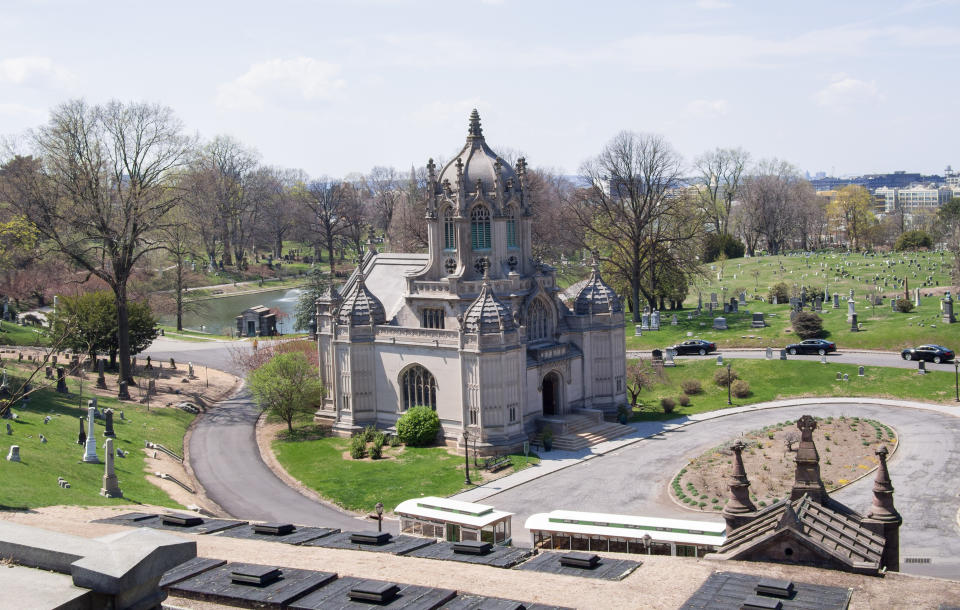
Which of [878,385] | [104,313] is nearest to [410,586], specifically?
[878,385]

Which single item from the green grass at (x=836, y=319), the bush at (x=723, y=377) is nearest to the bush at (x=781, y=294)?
the green grass at (x=836, y=319)

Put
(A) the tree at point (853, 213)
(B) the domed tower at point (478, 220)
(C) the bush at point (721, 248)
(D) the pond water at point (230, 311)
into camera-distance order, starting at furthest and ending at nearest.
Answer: (A) the tree at point (853, 213) < (C) the bush at point (721, 248) < (D) the pond water at point (230, 311) < (B) the domed tower at point (478, 220)

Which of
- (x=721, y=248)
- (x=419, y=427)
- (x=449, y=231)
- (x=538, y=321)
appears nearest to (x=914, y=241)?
(x=721, y=248)

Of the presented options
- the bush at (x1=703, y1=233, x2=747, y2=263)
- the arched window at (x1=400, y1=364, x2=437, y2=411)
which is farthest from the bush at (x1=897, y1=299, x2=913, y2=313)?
the bush at (x1=703, y1=233, x2=747, y2=263)

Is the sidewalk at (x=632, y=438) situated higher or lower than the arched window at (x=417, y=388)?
lower

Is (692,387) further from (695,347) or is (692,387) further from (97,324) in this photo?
→ (97,324)

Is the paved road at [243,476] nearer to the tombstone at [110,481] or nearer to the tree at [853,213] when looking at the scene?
the tombstone at [110,481]
